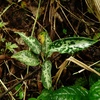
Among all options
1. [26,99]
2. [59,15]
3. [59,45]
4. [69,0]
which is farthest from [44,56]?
[69,0]

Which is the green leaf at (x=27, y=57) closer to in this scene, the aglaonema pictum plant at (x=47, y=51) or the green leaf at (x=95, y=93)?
the aglaonema pictum plant at (x=47, y=51)

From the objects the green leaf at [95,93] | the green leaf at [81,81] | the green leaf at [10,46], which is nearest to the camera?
the green leaf at [95,93]

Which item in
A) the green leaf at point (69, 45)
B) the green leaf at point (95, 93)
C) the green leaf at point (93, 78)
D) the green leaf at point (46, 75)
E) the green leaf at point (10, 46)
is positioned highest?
the green leaf at point (10, 46)

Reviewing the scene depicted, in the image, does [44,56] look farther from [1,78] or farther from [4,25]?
[4,25]

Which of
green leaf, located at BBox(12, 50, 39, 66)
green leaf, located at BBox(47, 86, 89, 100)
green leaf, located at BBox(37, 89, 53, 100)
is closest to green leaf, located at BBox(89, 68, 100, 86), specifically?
green leaf, located at BBox(47, 86, 89, 100)

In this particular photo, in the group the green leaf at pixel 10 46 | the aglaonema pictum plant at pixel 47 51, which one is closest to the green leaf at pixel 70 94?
the aglaonema pictum plant at pixel 47 51

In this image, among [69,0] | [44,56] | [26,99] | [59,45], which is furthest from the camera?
[69,0]

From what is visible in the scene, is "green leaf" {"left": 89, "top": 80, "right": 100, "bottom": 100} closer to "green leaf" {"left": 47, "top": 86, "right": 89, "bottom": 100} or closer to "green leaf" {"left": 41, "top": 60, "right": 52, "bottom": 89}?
"green leaf" {"left": 47, "top": 86, "right": 89, "bottom": 100}

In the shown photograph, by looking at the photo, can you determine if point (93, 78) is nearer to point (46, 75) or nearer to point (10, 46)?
point (46, 75)
